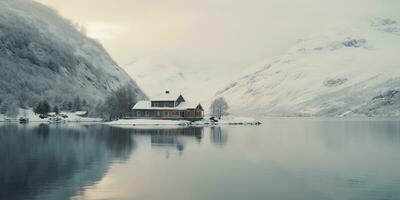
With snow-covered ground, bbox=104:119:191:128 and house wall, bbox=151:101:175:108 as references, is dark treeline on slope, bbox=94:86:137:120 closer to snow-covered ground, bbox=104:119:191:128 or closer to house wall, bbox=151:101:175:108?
house wall, bbox=151:101:175:108

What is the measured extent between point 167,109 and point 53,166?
12117cm

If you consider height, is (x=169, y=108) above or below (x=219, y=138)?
above

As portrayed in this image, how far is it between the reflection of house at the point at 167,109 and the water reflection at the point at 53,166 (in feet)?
304

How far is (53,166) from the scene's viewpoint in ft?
162

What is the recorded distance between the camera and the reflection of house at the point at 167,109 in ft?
559

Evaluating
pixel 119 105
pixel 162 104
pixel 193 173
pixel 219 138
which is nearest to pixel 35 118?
pixel 119 105

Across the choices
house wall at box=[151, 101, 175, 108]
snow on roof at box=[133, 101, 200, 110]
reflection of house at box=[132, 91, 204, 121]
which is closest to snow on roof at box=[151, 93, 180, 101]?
reflection of house at box=[132, 91, 204, 121]

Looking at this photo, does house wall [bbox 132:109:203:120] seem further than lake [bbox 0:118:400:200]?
Yes

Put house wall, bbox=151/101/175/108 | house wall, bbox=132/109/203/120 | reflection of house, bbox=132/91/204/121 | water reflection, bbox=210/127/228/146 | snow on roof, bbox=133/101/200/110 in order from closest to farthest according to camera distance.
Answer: water reflection, bbox=210/127/228/146
snow on roof, bbox=133/101/200/110
reflection of house, bbox=132/91/204/121
house wall, bbox=132/109/203/120
house wall, bbox=151/101/175/108

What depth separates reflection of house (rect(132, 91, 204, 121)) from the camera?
170375mm

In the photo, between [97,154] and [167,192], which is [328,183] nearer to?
[167,192]

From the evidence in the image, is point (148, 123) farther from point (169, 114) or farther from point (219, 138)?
point (219, 138)

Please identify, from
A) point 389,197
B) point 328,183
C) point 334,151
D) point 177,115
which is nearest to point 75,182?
point 328,183

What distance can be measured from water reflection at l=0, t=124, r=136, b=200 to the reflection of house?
9273cm
